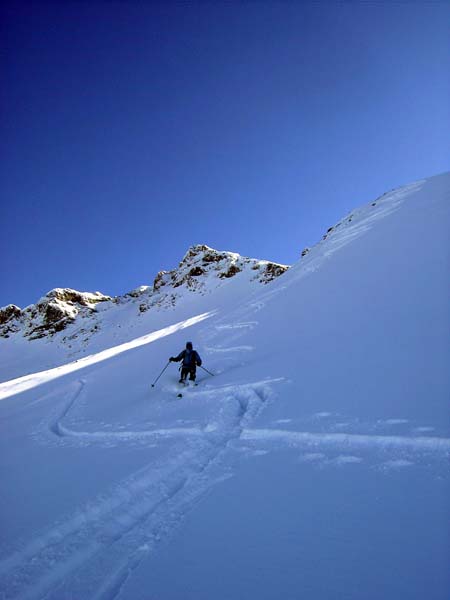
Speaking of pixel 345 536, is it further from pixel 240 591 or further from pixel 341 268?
pixel 341 268

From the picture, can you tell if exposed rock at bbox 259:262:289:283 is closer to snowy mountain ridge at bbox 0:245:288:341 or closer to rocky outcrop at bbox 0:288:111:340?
snowy mountain ridge at bbox 0:245:288:341

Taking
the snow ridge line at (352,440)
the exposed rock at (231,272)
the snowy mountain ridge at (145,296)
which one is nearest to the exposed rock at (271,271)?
the snowy mountain ridge at (145,296)

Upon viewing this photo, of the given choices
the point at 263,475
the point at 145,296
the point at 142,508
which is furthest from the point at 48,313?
the point at 263,475

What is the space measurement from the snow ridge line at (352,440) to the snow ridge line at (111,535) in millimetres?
644

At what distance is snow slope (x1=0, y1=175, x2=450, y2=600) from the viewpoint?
7.52ft

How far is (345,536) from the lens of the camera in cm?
245

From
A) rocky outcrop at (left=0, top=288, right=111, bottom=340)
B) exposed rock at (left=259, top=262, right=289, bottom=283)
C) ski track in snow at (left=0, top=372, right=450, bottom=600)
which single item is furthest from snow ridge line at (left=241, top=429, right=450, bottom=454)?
rocky outcrop at (left=0, top=288, right=111, bottom=340)

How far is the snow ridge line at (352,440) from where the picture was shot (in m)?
3.31

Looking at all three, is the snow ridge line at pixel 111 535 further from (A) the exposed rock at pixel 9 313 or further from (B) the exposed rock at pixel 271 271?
(A) the exposed rock at pixel 9 313

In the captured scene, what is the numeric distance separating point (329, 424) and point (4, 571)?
12.4 ft

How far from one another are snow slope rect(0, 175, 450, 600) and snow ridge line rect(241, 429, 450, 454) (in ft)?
0.07

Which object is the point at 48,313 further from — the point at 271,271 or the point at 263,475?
the point at 263,475

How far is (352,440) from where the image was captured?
3721mm

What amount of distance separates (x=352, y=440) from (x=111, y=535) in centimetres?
286
